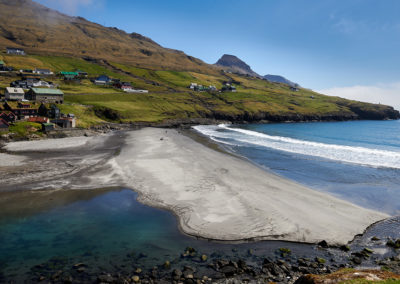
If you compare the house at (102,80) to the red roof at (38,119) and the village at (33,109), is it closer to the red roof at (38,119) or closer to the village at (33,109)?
the village at (33,109)

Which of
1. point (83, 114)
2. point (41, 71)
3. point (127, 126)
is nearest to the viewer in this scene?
point (83, 114)

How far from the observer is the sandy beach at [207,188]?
2917 centimetres

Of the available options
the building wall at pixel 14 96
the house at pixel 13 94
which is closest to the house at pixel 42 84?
the house at pixel 13 94

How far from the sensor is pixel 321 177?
164ft

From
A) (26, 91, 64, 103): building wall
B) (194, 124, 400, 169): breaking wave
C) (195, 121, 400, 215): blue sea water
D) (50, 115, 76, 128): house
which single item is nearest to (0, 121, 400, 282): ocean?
(195, 121, 400, 215): blue sea water

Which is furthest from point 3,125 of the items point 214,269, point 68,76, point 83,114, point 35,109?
point 68,76

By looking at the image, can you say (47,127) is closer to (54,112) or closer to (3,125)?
(54,112)

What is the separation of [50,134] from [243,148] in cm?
6185

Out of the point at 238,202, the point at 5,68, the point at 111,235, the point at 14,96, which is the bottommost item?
the point at 111,235

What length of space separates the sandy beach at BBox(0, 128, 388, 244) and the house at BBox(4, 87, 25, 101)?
3876 centimetres

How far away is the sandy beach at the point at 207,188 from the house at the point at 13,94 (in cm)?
3876

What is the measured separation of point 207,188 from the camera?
40.8 m

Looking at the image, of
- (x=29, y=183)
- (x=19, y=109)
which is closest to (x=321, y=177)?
(x=29, y=183)

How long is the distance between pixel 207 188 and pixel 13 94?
93928mm
